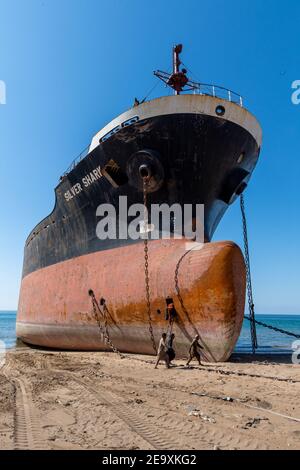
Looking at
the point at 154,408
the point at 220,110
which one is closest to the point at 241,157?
the point at 220,110

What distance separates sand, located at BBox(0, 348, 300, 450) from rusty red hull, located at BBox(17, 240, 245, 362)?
3.35ft

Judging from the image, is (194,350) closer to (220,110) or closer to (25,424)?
(25,424)

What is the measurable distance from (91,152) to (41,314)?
795cm

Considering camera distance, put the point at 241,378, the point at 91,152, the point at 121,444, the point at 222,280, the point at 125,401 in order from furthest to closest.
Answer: the point at 91,152, the point at 222,280, the point at 241,378, the point at 125,401, the point at 121,444

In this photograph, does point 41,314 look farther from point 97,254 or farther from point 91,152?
point 91,152

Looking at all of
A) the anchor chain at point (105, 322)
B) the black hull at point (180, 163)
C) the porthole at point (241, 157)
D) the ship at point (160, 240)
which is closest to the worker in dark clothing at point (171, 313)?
the ship at point (160, 240)

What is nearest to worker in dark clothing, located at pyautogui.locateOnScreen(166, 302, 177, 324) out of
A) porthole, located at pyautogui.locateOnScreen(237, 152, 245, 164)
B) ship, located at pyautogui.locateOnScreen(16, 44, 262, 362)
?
ship, located at pyautogui.locateOnScreen(16, 44, 262, 362)

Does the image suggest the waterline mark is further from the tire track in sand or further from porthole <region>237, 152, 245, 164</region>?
the tire track in sand

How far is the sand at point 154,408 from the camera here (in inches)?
144

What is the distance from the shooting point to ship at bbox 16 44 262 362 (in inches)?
326

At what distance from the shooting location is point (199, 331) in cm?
830

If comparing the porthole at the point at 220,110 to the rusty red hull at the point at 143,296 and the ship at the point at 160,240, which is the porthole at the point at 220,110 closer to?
the ship at the point at 160,240

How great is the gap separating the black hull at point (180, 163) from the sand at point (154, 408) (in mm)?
5034

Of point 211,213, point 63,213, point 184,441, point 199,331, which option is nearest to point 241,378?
point 199,331
